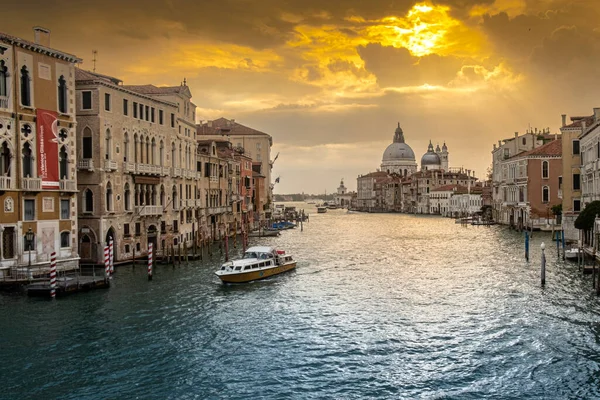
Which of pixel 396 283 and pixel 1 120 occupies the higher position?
pixel 1 120

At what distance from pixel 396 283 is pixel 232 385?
14017 millimetres

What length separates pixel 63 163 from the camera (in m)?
24.7

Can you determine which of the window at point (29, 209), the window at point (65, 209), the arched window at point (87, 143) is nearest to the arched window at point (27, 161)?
the window at point (29, 209)

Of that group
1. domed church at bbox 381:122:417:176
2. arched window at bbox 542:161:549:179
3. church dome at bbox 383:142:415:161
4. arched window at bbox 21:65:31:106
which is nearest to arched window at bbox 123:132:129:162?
arched window at bbox 21:65:31:106

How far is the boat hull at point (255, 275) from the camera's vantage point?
2473cm

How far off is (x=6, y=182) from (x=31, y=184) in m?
1.07

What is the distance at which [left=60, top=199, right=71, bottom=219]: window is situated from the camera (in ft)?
79.8

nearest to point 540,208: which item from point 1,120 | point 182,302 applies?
point 182,302

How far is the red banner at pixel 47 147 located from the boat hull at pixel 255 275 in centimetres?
812

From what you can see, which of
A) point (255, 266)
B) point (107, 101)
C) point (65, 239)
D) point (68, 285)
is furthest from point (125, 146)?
point (68, 285)

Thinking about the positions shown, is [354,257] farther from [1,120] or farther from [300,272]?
[1,120]

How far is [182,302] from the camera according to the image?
20.7 m

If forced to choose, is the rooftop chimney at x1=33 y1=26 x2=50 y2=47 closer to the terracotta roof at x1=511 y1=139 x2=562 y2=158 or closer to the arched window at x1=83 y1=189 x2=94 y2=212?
the arched window at x1=83 y1=189 x2=94 y2=212

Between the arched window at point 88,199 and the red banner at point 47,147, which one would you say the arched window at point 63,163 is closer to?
the red banner at point 47,147
